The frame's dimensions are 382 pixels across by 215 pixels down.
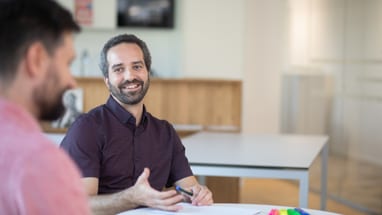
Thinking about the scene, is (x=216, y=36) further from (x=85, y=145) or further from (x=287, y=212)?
(x=287, y=212)

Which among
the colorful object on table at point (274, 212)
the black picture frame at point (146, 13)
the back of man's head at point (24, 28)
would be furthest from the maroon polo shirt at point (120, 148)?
the black picture frame at point (146, 13)

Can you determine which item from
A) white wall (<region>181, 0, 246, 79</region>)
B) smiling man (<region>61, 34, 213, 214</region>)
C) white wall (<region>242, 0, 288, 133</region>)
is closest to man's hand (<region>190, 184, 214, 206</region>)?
smiling man (<region>61, 34, 213, 214</region>)

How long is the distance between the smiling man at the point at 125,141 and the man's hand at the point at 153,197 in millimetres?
150

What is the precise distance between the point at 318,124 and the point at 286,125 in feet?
2.19

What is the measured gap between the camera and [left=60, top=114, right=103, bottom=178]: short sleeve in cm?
211

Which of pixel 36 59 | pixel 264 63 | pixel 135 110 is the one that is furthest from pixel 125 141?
pixel 264 63

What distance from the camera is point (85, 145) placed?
214cm

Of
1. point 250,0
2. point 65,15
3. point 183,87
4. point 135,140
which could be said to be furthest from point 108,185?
point 250,0

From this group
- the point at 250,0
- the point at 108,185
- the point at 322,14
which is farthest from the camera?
the point at 250,0

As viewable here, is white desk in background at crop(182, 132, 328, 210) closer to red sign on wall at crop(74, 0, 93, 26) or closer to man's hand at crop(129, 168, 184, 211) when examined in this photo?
man's hand at crop(129, 168, 184, 211)

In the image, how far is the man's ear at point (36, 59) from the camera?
2.91ft

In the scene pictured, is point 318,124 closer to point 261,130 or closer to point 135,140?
point 261,130

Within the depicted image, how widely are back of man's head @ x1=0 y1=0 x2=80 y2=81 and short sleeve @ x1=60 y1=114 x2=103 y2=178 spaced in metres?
1.21

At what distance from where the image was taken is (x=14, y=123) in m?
0.85
